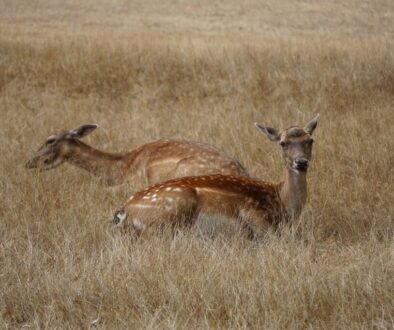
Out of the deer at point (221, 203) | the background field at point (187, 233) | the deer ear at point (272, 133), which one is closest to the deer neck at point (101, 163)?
the background field at point (187, 233)

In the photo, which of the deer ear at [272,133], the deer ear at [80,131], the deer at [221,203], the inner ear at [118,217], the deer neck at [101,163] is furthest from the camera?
the deer ear at [80,131]

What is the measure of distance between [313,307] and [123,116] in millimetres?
7110

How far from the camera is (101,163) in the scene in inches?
342

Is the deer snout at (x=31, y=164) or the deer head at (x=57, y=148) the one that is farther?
the deer head at (x=57, y=148)

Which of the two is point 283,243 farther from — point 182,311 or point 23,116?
point 23,116

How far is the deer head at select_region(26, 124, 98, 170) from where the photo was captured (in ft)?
28.7

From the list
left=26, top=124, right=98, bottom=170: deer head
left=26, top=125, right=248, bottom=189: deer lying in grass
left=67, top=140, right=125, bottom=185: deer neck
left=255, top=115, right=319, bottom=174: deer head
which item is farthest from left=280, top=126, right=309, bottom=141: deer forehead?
left=26, top=124, right=98, bottom=170: deer head

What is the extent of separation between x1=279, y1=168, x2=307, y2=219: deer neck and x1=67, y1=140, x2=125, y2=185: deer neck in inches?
97.7

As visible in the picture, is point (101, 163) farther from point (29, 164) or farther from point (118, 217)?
point (118, 217)

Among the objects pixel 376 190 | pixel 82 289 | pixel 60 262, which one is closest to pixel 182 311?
pixel 82 289

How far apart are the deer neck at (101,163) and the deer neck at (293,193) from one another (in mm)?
2482

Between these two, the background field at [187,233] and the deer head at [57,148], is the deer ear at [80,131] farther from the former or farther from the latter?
the background field at [187,233]

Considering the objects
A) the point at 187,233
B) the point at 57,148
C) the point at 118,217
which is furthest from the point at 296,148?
the point at 57,148

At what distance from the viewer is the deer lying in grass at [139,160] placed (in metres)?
7.76
